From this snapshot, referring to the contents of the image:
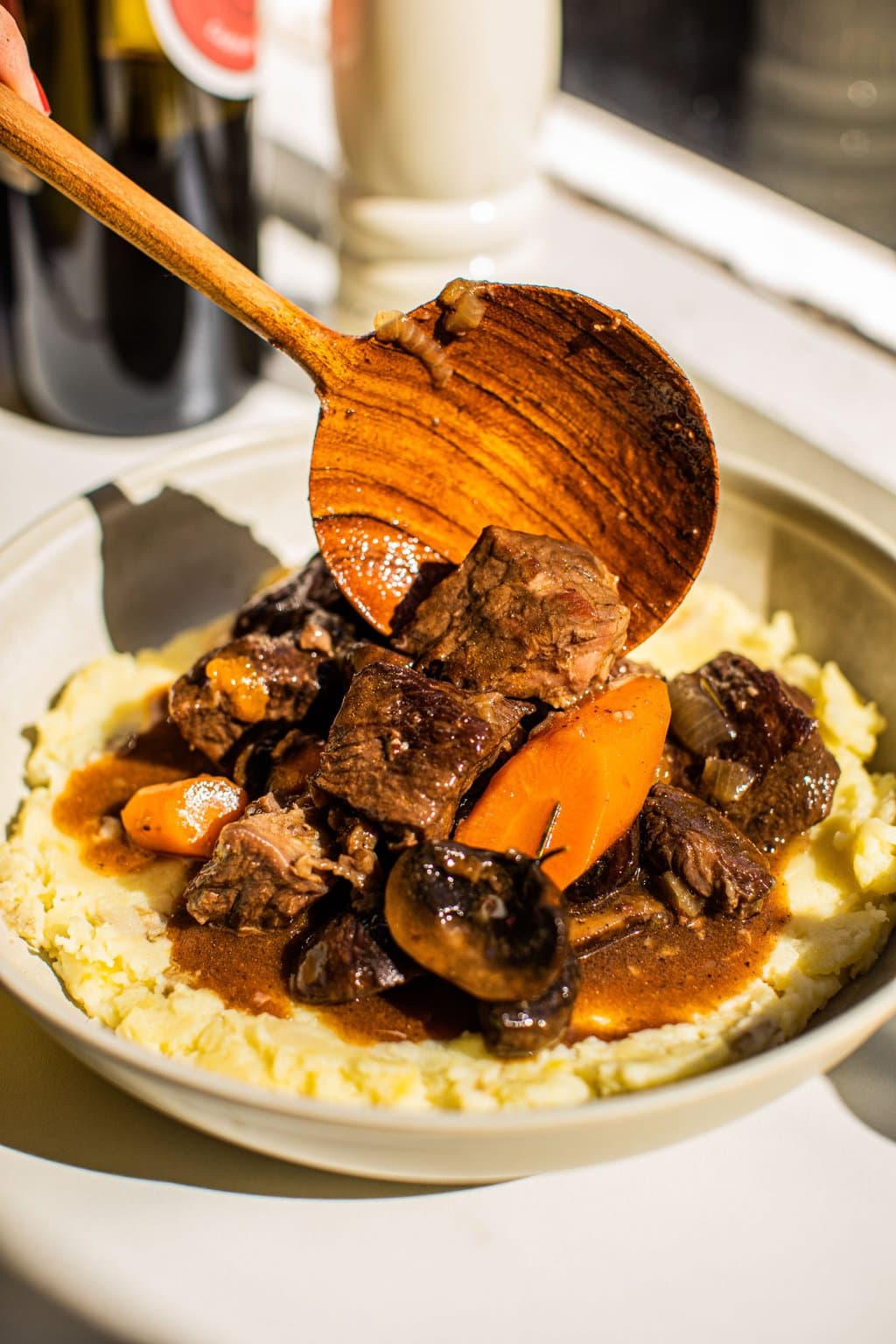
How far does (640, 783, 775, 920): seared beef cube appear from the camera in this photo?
2.08m

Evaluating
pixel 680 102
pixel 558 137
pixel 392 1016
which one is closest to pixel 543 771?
pixel 392 1016

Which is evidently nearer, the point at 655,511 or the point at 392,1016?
the point at 392,1016

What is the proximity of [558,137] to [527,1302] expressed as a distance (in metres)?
4.25

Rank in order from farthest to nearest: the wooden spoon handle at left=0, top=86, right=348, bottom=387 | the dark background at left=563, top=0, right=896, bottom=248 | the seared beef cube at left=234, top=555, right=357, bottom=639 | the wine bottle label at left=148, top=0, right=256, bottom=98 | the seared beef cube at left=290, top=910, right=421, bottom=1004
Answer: the dark background at left=563, top=0, right=896, bottom=248, the wine bottle label at left=148, top=0, right=256, bottom=98, the seared beef cube at left=234, top=555, right=357, bottom=639, the wooden spoon handle at left=0, top=86, right=348, bottom=387, the seared beef cube at left=290, top=910, right=421, bottom=1004

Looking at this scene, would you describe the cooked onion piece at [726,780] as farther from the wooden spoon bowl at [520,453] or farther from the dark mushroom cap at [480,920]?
the dark mushroom cap at [480,920]

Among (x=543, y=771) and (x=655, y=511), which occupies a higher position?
(x=655, y=511)

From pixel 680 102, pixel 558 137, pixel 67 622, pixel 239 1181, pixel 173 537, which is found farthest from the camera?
pixel 680 102

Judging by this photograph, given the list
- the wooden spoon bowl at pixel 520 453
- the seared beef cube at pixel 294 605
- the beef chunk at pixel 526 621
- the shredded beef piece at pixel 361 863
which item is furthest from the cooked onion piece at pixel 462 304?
the shredded beef piece at pixel 361 863

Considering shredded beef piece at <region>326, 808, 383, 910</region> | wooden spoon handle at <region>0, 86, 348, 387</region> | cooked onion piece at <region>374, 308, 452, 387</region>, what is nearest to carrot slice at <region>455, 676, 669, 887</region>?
shredded beef piece at <region>326, 808, 383, 910</region>

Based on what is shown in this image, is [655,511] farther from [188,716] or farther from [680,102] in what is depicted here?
[680,102]

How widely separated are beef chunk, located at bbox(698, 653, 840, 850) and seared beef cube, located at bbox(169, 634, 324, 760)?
0.79 metres

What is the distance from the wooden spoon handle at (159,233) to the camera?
6.91ft

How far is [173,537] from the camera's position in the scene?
2889 millimetres

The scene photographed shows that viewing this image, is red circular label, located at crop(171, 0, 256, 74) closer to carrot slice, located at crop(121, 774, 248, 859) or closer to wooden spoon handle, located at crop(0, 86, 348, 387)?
wooden spoon handle, located at crop(0, 86, 348, 387)
